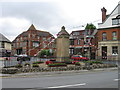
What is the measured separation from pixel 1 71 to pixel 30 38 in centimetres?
5137

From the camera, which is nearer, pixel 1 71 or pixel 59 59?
pixel 1 71

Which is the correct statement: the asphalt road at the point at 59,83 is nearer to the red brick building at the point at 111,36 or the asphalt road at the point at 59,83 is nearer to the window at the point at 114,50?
the red brick building at the point at 111,36

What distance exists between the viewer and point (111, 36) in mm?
38031

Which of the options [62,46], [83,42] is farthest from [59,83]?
[83,42]

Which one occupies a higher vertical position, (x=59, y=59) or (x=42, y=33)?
(x=42, y=33)

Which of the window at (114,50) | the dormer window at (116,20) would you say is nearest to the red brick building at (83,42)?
the window at (114,50)

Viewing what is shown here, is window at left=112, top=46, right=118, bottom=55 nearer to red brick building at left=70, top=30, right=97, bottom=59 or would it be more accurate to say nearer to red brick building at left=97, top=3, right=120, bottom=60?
red brick building at left=97, top=3, right=120, bottom=60

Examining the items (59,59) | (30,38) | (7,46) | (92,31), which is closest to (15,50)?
(30,38)

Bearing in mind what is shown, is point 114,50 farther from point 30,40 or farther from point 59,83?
point 30,40

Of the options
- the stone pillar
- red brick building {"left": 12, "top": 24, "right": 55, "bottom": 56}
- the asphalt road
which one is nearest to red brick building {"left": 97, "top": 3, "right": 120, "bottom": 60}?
the stone pillar

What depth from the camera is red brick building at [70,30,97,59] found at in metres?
45.7

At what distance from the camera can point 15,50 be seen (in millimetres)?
71438

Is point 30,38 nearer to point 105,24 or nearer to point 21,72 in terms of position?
point 105,24

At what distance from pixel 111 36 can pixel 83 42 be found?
12.0 metres
